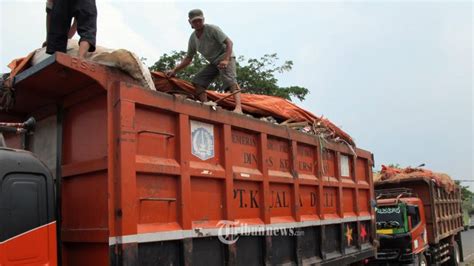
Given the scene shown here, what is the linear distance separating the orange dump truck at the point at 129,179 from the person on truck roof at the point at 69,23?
31 centimetres

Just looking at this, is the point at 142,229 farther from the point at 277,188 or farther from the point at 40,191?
the point at 277,188

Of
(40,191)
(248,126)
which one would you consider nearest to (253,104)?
(248,126)

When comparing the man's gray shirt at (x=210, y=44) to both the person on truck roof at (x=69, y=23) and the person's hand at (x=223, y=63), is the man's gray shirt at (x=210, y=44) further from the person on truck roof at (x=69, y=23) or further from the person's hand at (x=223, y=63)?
the person on truck roof at (x=69, y=23)

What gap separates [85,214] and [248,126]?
154 cm

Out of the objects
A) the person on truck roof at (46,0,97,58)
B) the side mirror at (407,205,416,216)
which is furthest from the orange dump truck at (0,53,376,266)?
the side mirror at (407,205,416,216)

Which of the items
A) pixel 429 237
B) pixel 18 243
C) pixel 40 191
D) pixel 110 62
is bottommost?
pixel 429 237

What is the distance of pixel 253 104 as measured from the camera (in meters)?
4.75

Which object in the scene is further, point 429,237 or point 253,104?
point 429,237

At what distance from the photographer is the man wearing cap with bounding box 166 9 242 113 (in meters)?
4.59

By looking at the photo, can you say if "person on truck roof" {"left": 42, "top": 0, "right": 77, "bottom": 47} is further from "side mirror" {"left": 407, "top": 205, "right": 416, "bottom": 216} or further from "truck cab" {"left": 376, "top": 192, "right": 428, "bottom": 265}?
"side mirror" {"left": 407, "top": 205, "right": 416, "bottom": 216}

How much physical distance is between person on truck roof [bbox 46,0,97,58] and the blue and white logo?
876 millimetres

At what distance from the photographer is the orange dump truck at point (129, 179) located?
2635 mm

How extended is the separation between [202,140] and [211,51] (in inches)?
61.9

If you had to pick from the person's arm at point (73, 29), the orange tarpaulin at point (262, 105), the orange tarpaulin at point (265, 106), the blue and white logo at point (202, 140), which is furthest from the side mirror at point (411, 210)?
the person's arm at point (73, 29)
